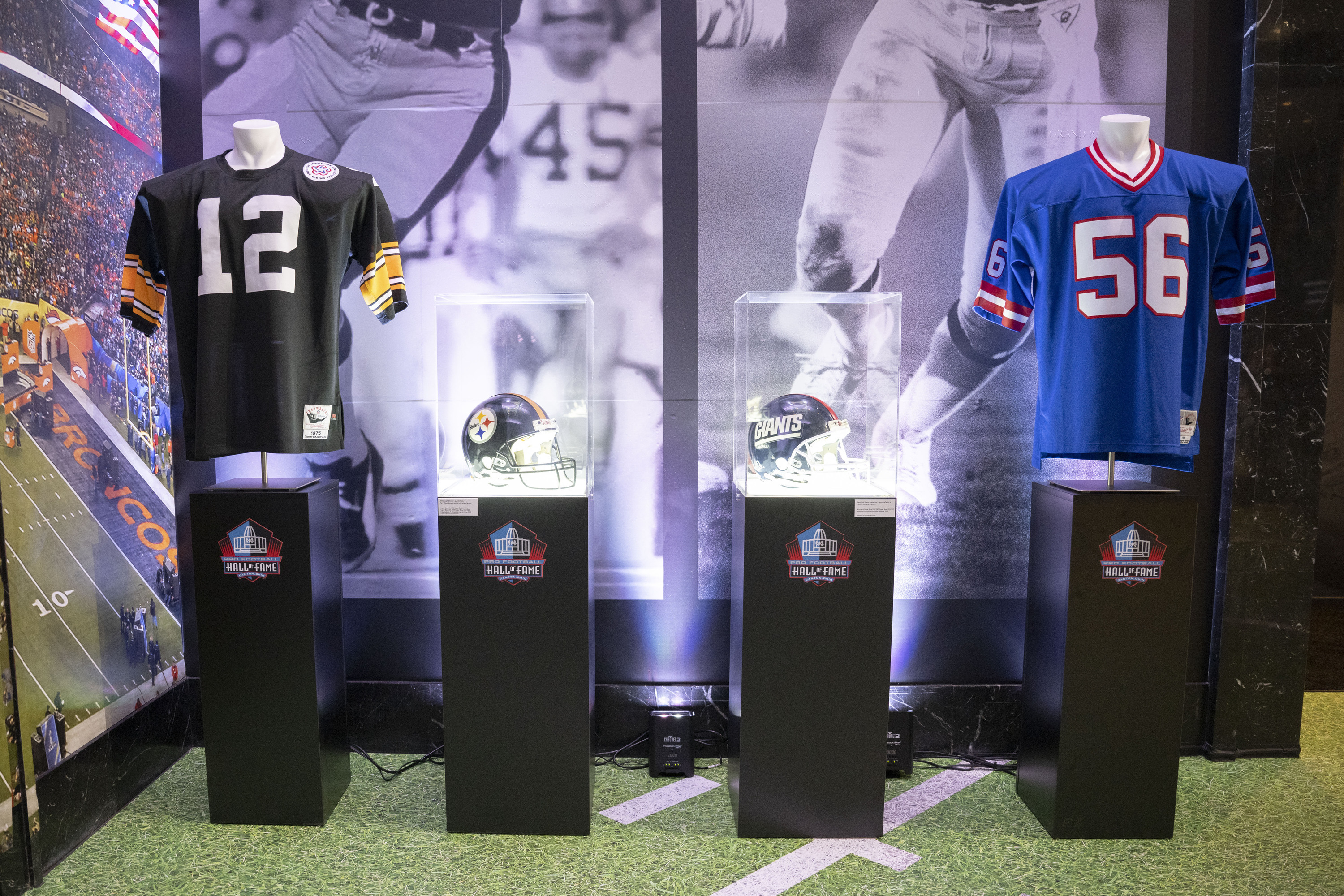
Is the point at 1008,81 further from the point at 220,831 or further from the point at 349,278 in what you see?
the point at 220,831

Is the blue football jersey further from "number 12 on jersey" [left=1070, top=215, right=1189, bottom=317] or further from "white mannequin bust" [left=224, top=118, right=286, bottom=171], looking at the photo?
"white mannequin bust" [left=224, top=118, right=286, bottom=171]

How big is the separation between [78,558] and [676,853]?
178 cm

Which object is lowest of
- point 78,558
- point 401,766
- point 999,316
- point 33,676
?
point 401,766

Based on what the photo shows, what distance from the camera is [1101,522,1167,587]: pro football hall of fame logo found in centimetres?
192

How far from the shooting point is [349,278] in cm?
229

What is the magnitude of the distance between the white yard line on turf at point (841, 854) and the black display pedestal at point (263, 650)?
45.7 inches

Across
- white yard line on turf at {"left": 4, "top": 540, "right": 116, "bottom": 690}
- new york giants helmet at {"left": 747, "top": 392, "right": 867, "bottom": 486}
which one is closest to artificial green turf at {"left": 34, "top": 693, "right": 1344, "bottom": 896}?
white yard line on turf at {"left": 4, "top": 540, "right": 116, "bottom": 690}

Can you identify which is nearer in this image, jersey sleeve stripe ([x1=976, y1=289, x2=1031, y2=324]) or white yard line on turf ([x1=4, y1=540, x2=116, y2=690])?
white yard line on turf ([x1=4, y1=540, x2=116, y2=690])

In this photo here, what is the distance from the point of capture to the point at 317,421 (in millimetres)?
1991

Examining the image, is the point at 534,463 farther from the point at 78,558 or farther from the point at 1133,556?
the point at 1133,556

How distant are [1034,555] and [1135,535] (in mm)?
282

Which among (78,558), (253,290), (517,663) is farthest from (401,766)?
(253,290)

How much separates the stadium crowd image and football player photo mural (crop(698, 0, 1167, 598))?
0.01 meters

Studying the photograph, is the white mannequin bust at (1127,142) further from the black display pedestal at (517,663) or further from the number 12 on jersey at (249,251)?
the number 12 on jersey at (249,251)
